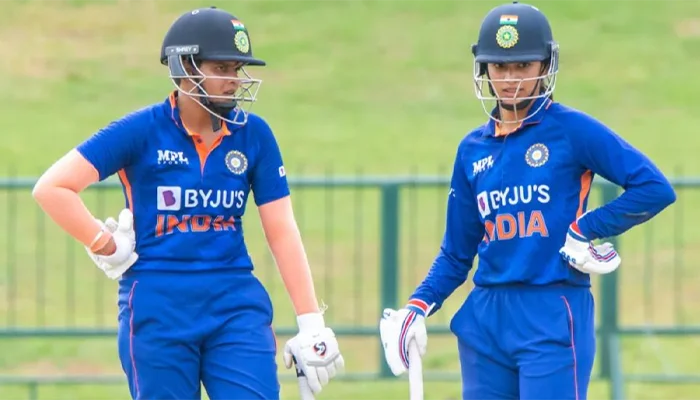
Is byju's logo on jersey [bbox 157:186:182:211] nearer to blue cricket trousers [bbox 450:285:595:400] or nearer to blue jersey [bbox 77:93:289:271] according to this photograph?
blue jersey [bbox 77:93:289:271]

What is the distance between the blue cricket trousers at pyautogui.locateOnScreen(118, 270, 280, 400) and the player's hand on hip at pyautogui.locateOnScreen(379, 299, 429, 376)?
0.49 metres

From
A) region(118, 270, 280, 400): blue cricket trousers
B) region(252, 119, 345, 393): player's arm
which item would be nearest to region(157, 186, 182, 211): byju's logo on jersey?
region(118, 270, 280, 400): blue cricket trousers

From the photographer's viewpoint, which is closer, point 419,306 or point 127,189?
point 127,189

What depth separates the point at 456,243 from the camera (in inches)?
244

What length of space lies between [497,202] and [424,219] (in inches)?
250

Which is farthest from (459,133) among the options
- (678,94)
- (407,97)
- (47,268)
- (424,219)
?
(47,268)

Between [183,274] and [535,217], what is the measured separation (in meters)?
1.23

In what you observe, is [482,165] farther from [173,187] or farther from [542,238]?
[173,187]

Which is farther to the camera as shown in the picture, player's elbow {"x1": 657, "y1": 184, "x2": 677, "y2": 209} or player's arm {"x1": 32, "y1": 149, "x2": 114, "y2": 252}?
player's arm {"x1": 32, "y1": 149, "x2": 114, "y2": 252}

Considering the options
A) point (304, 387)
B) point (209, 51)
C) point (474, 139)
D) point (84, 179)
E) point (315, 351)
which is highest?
point (209, 51)

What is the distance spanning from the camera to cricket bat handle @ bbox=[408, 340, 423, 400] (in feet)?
20.3

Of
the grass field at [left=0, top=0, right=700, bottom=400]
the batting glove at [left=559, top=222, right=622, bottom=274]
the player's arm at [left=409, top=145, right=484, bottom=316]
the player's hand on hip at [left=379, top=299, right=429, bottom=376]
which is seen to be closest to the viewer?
the batting glove at [left=559, top=222, right=622, bottom=274]

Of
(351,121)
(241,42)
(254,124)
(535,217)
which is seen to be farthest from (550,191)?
(351,121)

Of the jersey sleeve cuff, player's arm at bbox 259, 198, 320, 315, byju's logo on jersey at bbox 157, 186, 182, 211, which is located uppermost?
byju's logo on jersey at bbox 157, 186, 182, 211
